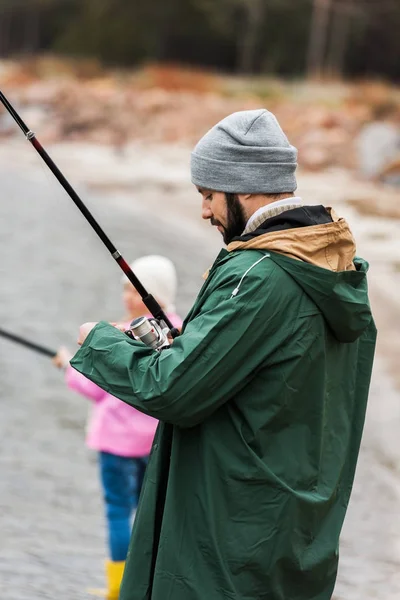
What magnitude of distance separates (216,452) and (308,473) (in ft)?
0.69

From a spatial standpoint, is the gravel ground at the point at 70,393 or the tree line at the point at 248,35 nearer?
the gravel ground at the point at 70,393

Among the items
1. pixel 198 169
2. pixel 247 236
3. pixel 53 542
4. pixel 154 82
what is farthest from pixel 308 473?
pixel 154 82

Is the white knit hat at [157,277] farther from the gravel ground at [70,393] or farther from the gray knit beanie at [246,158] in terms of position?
the gray knit beanie at [246,158]

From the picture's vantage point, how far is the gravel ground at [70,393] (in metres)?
4.48

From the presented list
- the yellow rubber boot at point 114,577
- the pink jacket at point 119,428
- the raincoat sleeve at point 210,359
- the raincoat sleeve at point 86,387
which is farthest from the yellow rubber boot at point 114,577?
the raincoat sleeve at point 210,359

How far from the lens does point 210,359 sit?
1975mm

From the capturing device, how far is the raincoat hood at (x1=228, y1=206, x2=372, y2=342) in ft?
6.63

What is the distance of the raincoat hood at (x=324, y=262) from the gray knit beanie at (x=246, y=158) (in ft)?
0.28

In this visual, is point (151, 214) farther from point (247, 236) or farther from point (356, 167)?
point (247, 236)

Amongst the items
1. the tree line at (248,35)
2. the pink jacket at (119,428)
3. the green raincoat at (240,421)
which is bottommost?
the tree line at (248,35)

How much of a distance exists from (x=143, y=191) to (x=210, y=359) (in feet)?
47.6

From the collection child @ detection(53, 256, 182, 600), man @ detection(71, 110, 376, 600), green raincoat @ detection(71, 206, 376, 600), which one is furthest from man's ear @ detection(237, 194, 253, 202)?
child @ detection(53, 256, 182, 600)

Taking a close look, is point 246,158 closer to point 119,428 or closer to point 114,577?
point 119,428

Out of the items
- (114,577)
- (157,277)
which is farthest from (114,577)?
(157,277)
